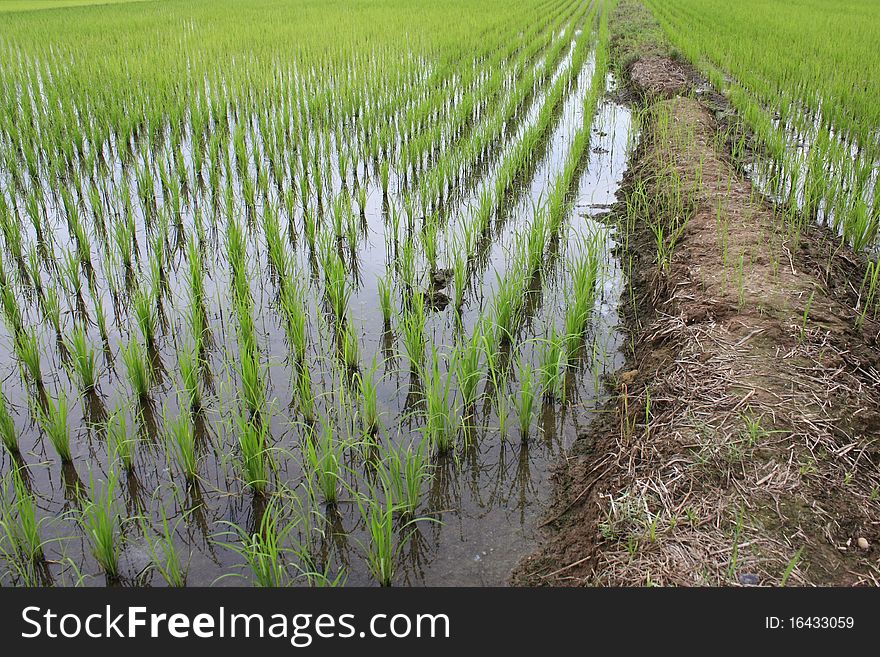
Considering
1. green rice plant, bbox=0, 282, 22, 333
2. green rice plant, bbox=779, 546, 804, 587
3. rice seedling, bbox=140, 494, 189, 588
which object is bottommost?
rice seedling, bbox=140, 494, 189, 588

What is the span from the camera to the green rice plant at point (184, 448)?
7.20ft

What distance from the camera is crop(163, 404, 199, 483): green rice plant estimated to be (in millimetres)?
2193

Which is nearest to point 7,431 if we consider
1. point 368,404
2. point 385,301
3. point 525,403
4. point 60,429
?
point 60,429

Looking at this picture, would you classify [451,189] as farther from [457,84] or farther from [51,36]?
[51,36]

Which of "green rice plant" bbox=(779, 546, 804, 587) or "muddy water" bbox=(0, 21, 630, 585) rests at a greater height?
"green rice plant" bbox=(779, 546, 804, 587)

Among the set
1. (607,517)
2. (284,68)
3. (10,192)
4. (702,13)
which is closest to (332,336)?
(607,517)

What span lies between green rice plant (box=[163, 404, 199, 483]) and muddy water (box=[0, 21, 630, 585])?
33 mm

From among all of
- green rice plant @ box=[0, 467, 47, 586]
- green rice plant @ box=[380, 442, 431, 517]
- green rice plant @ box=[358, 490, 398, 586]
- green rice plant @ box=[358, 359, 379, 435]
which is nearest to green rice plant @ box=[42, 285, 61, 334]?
green rice plant @ box=[0, 467, 47, 586]

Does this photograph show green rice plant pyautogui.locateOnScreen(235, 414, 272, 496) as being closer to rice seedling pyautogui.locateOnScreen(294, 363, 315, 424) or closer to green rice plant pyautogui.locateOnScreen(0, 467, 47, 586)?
rice seedling pyautogui.locateOnScreen(294, 363, 315, 424)

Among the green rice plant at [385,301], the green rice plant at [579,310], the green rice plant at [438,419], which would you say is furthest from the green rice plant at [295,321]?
the green rice plant at [579,310]

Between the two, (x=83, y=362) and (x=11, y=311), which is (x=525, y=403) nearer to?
(x=83, y=362)

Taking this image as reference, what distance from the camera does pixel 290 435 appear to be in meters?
2.49

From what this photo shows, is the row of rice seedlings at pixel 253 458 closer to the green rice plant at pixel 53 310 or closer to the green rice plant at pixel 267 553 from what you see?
the green rice plant at pixel 267 553

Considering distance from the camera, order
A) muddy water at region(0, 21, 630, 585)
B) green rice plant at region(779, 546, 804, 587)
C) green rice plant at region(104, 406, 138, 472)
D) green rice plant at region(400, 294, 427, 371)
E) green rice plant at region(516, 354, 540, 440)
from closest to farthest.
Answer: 1. green rice plant at region(779, 546, 804, 587)
2. muddy water at region(0, 21, 630, 585)
3. green rice plant at region(104, 406, 138, 472)
4. green rice plant at region(516, 354, 540, 440)
5. green rice plant at region(400, 294, 427, 371)
